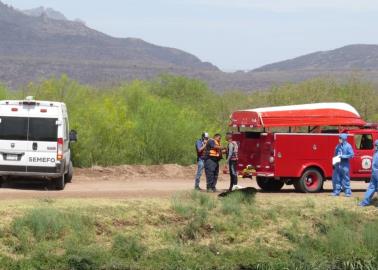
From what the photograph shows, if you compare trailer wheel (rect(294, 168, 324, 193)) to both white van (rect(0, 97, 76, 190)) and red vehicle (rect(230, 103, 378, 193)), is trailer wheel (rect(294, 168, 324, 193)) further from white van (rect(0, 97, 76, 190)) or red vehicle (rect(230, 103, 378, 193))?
white van (rect(0, 97, 76, 190))

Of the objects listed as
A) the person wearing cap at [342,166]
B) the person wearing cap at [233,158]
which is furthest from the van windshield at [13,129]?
the person wearing cap at [342,166]

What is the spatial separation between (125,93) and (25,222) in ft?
87.8

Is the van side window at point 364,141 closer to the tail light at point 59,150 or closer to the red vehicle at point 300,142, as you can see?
the red vehicle at point 300,142

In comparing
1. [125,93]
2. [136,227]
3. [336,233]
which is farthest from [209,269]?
[125,93]

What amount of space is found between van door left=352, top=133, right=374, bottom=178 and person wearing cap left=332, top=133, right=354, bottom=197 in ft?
4.46

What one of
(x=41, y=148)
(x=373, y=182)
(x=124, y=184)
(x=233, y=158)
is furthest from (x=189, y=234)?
(x=124, y=184)

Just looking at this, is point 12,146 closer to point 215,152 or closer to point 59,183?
point 59,183

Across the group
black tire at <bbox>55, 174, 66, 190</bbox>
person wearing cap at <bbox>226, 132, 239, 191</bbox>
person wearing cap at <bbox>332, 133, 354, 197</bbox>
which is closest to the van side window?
person wearing cap at <bbox>332, 133, 354, 197</bbox>

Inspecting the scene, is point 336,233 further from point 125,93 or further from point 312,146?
point 125,93

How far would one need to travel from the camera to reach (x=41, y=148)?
23641 mm

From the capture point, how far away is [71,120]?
1321 inches

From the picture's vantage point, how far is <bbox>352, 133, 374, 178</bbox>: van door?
24.8 metres

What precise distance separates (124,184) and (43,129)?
5.47 metres

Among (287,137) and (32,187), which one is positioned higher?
(287,137)
